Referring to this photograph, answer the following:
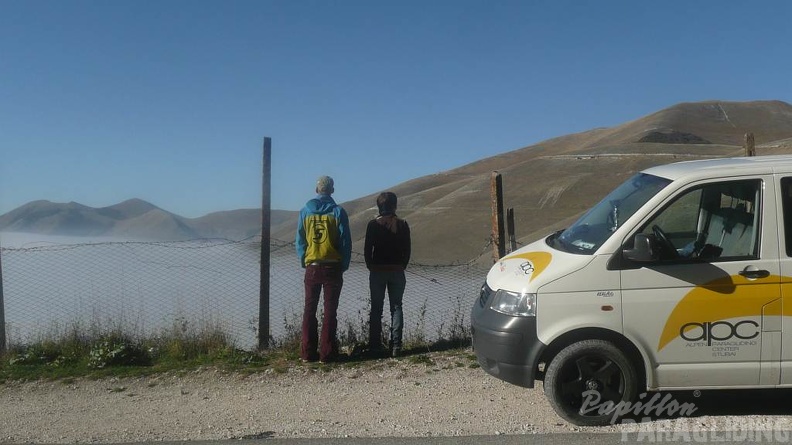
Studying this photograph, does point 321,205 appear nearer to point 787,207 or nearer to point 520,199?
point 787,207

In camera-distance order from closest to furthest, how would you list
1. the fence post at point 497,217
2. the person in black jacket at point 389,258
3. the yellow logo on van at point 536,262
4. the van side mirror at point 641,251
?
1. the van side mirror at point 641,251
2. the yellow logo on van at point 536,262
3. the person in black jacket at point 389,258
4. the fence post at point 497,217

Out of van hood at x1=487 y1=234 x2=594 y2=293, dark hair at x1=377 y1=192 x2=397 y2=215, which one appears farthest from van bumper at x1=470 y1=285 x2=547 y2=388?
dark hair at x1=377 y1=192 x2=397 y2=215

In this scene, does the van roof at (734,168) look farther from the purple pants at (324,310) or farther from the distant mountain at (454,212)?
the distant mountain at (454,212)

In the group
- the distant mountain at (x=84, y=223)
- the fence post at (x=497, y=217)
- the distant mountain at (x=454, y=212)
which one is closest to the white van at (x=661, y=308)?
the fence post at (x=497, y=217)

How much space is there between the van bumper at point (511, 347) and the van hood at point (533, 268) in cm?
27

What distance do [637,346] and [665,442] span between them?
0.72 m

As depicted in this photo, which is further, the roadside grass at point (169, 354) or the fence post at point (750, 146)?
the fence post at point (750, 146)

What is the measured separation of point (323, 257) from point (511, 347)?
293cm

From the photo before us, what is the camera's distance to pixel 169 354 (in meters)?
8.91

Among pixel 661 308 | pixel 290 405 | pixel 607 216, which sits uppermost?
pixel 607 216

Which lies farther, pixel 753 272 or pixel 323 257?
pixel 323 257

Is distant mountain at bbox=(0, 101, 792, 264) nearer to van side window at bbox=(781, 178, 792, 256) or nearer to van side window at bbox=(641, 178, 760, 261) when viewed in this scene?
van side window at bbox=(641, 178, 760, 261)

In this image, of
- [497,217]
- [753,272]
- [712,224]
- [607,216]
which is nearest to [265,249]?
[497,217]

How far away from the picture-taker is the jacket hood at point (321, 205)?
8.31 metres
